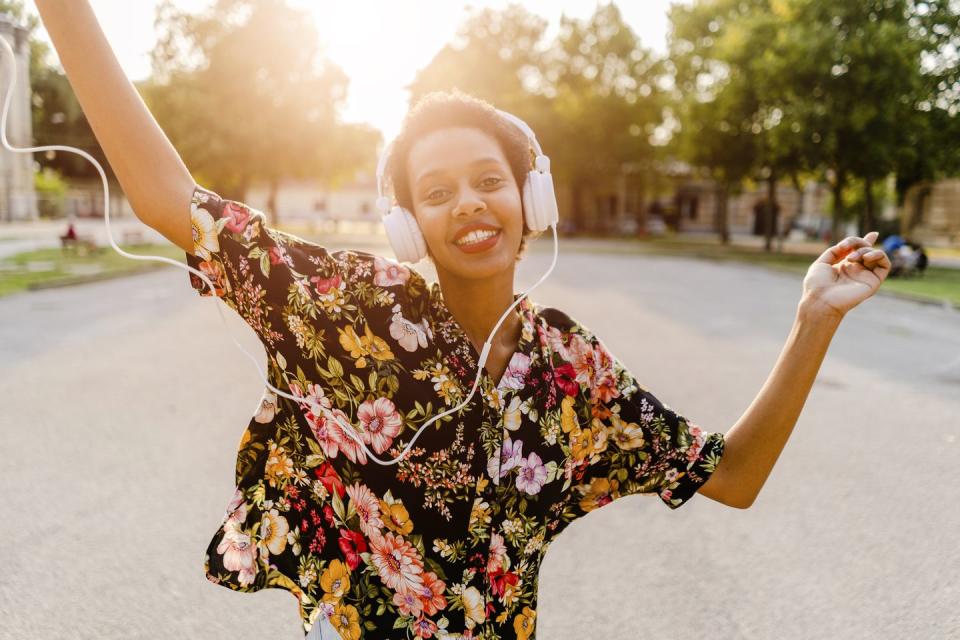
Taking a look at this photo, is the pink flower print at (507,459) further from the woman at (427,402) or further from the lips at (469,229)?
the lips at (469,229)

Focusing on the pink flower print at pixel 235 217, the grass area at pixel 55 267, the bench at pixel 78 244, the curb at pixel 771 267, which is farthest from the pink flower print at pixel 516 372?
the bench at pixel 78 244

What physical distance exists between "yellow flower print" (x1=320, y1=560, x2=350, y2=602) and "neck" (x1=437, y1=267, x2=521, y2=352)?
1.60ft

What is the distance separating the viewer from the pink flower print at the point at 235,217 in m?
1.34

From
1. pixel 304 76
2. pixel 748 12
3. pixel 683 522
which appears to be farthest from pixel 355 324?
pixel 304 76

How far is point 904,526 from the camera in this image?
3998 millimetres

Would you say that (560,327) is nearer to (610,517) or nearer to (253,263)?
(253,263)

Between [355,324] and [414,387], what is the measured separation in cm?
15

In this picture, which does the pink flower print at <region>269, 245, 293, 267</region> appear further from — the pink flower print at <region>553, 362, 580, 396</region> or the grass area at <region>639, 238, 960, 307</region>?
the grass area at <region>639, 238, 960, 307</region>

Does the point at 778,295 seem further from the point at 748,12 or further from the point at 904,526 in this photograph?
the point at 748,12

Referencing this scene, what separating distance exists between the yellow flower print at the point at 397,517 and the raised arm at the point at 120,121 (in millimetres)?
573

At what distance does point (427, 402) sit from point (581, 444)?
1.13 feet

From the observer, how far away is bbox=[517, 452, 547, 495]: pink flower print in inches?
57.4

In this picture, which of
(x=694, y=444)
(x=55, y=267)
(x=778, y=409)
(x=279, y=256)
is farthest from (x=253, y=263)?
(x=55, y=267)

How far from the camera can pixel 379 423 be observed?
55.3 inches
